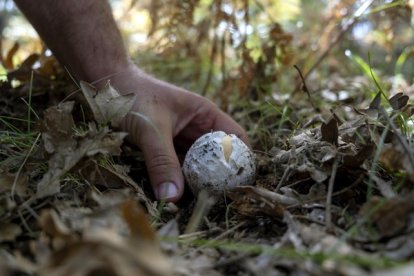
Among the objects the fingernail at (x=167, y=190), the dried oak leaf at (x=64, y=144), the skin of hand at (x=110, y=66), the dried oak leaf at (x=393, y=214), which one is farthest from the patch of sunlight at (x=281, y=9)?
the dried oak leaf at (x=393, y=214)

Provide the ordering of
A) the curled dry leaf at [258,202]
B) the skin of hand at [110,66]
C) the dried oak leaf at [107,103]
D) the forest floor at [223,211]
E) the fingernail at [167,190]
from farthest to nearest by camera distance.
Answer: the skin of hand at [110,66]
the fingernail at [167,190]
the dried oak leaf at [107,103]
the curled dry leaf at [258,202]
the forest floor at [223,211]

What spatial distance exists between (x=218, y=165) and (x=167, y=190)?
236 millimetres

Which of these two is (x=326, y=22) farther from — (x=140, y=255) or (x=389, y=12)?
(x=140, y=255)

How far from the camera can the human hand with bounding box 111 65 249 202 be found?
190 cm

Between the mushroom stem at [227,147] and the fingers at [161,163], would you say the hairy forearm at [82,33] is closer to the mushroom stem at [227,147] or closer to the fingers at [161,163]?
the fingers at [161,163]

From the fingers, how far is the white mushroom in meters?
0.06

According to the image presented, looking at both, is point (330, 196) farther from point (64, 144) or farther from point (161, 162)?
point (64, 144)

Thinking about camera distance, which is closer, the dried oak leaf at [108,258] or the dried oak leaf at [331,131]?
the dried oak leaf at [108,258]

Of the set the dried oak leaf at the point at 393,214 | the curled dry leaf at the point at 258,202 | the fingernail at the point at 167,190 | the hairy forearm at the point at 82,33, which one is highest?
the hairy forearm at the point at 82,33

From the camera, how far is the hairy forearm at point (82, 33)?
219 cm

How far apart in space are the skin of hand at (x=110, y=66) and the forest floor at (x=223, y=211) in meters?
0.27

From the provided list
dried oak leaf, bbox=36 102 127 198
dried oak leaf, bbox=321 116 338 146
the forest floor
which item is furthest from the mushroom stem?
dried oak leaf, bbox=36 102 127 198

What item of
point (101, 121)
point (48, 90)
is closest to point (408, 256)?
point (101, 121)

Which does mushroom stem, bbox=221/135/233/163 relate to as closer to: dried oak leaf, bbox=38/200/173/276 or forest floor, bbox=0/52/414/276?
forest floor, bbox=0/52/414/276
